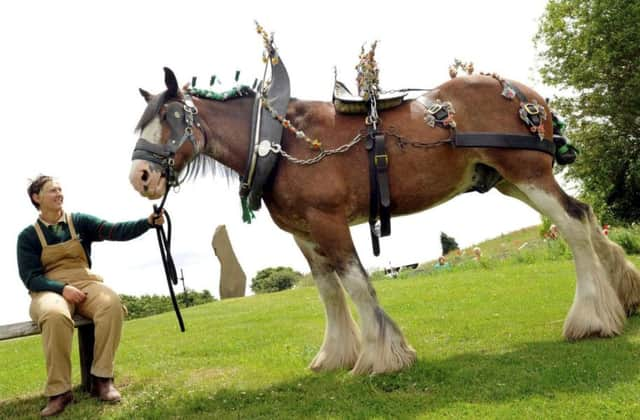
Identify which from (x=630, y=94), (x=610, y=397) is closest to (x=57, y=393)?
(x=610, y=397)

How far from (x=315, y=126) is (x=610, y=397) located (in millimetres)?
3112

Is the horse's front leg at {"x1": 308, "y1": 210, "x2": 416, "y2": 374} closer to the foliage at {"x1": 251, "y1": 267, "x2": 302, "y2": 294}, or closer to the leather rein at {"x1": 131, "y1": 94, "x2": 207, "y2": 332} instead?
the leather rein at {"x1": 131, "y1": 94, "x2": 207, "y2": 332}

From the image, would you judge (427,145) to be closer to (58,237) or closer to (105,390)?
(58,237)

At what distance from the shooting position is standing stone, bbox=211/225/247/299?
1717 cm

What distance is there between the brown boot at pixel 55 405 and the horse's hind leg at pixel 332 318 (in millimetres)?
2159

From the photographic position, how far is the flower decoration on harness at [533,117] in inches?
214

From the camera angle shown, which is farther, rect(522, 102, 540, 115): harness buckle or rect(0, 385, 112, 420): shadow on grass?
rect(522, 102, 540, 115): harness buckle

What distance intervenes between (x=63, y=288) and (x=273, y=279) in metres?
19.7

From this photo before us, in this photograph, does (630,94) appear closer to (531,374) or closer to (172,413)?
(531,374)

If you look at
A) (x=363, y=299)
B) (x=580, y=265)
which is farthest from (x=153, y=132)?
(x=580, y=265)

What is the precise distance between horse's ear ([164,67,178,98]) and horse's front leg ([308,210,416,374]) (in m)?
1.59

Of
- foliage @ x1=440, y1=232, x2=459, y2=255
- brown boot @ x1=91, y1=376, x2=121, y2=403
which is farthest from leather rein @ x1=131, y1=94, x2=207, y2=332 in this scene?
foliage @ x1=440, y1=232, x2=459, y2=255

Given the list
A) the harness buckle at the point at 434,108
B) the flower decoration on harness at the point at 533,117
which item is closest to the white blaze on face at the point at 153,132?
the harness buckle at the point at 434,108

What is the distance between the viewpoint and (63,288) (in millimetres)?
5059
